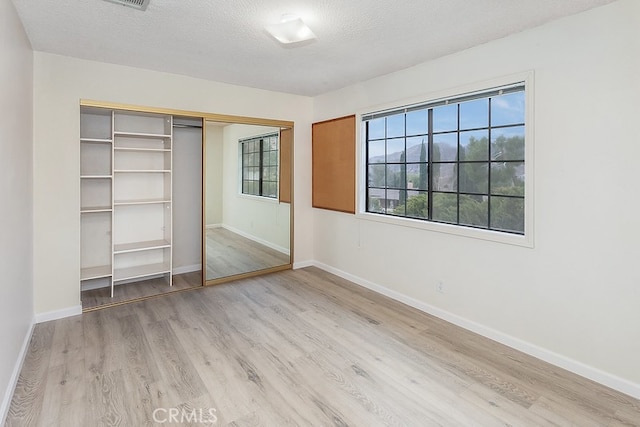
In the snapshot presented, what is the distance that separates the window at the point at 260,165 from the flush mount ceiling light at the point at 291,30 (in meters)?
2.04

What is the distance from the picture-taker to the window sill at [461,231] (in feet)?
8.89

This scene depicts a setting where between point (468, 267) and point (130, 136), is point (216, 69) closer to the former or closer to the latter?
point (130, 136)

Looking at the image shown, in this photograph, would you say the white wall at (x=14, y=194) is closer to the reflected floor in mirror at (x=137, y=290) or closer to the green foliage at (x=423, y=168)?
→ the reflected floor in mirror at (x=137, y=290)

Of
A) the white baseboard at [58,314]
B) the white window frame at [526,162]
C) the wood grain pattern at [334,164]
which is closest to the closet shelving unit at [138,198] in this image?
the white baseboard at [58,314]

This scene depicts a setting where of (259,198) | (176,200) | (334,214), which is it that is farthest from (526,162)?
(176,200)

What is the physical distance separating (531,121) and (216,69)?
3054 mm

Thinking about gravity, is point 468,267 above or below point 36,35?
below

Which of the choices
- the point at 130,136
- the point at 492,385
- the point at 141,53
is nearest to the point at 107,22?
the point at 141,53

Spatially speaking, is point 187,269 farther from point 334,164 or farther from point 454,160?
point 454,160

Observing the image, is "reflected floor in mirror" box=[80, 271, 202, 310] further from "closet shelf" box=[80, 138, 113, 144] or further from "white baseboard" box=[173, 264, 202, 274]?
"closet shelf" box=[80, 138, 113, 144]

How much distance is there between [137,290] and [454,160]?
3809 millimetres

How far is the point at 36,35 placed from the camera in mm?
2812

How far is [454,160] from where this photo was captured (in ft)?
10.9

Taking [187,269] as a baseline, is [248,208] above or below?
above
